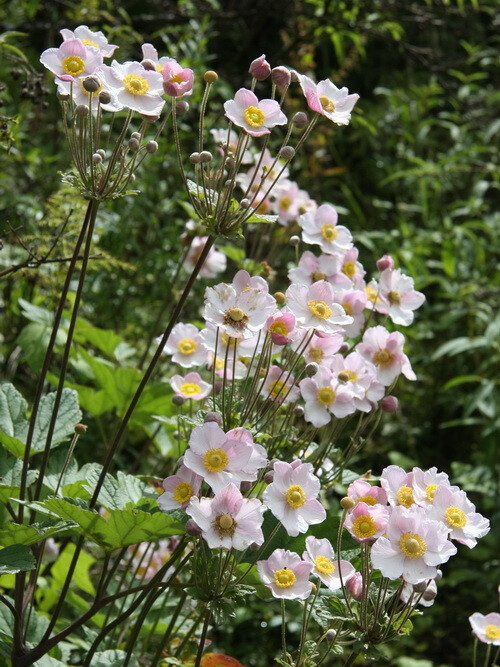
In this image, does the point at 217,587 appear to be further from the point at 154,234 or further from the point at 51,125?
the point at 51,125

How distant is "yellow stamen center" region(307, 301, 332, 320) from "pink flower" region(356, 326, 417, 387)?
186 millimetres

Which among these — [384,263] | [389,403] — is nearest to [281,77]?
[384,263]

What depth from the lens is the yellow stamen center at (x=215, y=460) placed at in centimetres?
116

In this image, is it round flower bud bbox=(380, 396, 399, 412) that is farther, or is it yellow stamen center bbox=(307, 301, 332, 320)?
round flower bud bbox=(380, 396, 399, 412)

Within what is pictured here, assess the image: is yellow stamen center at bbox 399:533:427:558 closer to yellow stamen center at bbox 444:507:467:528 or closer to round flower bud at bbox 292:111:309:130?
yellow stamen center at bbox 444:507:467:528

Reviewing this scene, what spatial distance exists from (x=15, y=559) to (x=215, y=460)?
0.95ft

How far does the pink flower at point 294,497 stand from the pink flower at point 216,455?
63 millimetres

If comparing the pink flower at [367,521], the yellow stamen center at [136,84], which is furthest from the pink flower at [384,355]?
the yellow stamen center at [136,84]

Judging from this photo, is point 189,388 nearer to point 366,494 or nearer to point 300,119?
point 366,494

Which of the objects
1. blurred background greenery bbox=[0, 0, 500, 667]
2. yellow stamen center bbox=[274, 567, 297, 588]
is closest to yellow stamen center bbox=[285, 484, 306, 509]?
yellow stamen center bbox=[274, 567, 297, 588]

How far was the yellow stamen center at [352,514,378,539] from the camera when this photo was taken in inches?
46.5

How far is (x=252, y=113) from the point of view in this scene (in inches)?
49.9

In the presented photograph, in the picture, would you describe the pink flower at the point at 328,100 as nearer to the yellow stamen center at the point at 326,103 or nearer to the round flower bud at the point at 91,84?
the yellow stamen center at the point at 326,103

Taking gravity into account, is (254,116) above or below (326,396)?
above
